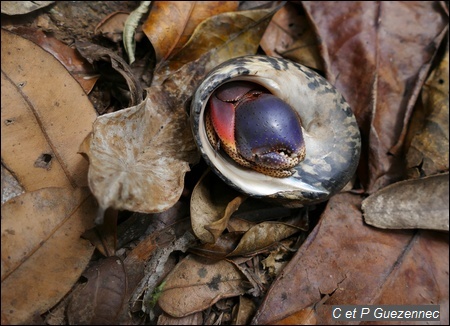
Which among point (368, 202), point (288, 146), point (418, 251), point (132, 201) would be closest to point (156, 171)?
point (132, 201)

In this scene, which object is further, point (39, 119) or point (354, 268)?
point (354, 268)

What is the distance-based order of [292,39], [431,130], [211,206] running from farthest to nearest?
[292,39] < [431,130] < [211,206]

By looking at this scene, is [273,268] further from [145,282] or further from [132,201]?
[132,201]

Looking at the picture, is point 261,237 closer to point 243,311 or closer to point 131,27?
point 243,311

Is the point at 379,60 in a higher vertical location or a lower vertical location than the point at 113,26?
lower

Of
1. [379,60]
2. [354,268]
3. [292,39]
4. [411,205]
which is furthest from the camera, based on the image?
[292,39]

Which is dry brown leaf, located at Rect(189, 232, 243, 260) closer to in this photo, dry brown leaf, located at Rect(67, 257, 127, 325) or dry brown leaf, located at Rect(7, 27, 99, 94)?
dry brown leaf, located at Rect(67, 257, 127, 325)

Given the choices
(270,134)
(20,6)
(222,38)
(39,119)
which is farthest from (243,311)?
(20,6)

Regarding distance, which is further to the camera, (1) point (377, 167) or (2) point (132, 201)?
(1) point (377, 167)
